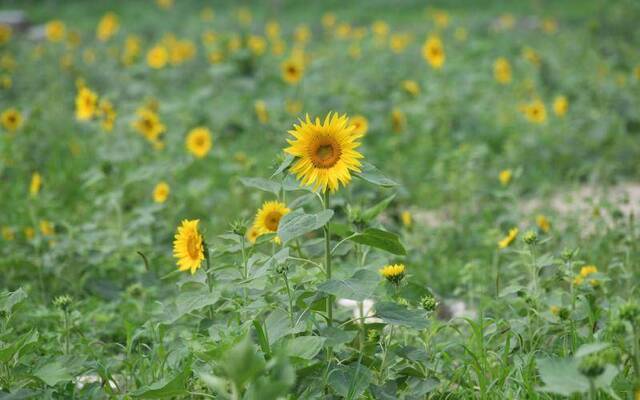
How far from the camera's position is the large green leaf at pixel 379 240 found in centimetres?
216

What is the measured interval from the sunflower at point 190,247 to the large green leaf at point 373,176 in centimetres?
55

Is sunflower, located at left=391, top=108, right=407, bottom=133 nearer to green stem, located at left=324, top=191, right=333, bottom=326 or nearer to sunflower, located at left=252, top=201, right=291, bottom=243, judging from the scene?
sunflower, located at left=252, top=201, right=291, bottom=243

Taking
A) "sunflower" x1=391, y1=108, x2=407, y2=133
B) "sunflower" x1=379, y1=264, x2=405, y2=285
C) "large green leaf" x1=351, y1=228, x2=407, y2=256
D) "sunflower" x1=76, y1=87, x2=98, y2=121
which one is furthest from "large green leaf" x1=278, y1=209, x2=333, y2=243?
"sunflower" x1=391, y1=108, x2=407, y2=133

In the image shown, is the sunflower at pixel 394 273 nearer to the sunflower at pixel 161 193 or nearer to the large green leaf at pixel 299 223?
the large green leaf at pixel 299 223

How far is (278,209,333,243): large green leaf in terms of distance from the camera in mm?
2070

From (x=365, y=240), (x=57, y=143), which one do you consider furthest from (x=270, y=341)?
(x=57, y=143)

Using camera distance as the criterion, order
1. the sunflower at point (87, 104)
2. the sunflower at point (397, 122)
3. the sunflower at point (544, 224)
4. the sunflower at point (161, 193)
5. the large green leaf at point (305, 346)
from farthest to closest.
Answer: the sunflower at point (397, 122), the sunflower at point (87, 104), the sunflower at point (161, 193), the sunflower at point (544, 224), the large green leaf at point (305, 346)

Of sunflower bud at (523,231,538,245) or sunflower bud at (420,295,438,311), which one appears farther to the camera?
sunflower bud at (523,231,538,245)

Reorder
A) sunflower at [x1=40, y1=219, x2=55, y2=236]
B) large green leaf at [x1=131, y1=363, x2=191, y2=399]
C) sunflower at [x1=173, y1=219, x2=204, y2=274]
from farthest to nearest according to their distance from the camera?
sunflower at [x1=40, y1=219, x2=55, y2=236], sunflower at [x1=173, y1=219, x2=204, y2=274], large green leaf at [x1=131, y1=363, x2=191, y2=399]

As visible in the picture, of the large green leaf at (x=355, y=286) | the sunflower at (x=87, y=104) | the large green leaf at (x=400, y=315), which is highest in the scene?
the large green leaf at (x=355, y=286)

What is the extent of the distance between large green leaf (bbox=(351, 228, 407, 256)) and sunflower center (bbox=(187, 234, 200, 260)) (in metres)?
0.53

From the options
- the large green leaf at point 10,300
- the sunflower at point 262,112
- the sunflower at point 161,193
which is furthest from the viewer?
the sunflower at point 262,112

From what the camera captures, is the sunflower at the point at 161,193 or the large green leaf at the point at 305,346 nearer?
the large green leaf at the point at 305,346

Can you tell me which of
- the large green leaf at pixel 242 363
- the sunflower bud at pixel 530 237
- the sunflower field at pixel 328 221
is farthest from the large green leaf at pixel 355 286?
the sunflower bud at pixel 530 237
